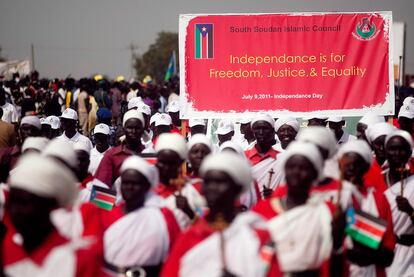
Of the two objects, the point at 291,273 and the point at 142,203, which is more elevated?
the point at 142,203

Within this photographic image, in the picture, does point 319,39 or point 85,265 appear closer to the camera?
point 85,265

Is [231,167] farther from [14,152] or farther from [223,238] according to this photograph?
[14,152]

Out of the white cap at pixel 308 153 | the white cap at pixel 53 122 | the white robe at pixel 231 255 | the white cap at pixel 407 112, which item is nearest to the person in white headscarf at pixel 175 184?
the white cap at pixel 308 153

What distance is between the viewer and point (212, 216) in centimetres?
443

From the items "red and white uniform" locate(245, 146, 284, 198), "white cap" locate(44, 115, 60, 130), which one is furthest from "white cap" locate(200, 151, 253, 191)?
"white cap" locate(44, 115, 60, 130)

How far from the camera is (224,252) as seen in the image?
4.21 m

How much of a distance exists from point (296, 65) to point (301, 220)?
21.0 ft

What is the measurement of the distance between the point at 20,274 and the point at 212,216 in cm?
118

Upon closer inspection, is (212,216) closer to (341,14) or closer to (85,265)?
(85,265)

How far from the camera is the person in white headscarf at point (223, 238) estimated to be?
422cm

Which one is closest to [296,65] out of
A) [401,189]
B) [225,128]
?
[225,128]

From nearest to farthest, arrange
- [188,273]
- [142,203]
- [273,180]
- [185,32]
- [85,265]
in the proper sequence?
[85,265] < [188,273] < [142,203] < [273,180] < [185,32]

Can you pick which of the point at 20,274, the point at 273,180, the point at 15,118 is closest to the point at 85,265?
the point at 20,274

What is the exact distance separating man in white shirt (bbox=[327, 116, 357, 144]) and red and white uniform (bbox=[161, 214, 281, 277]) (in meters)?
6.07
